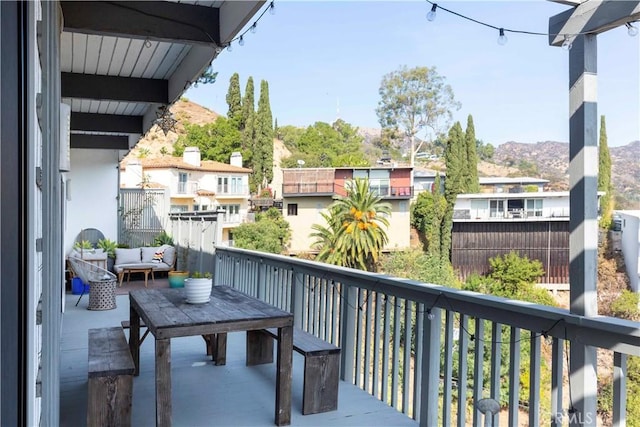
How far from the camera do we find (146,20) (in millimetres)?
2949

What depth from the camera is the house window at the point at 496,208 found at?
86.0ft

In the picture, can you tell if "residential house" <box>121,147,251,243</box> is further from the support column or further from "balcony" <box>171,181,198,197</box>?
the support column

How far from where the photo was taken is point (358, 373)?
353 centimetres

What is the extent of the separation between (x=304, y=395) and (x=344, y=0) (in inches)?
1435

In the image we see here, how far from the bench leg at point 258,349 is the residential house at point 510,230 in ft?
69.7

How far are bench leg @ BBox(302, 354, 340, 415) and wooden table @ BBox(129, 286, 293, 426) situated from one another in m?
0.17

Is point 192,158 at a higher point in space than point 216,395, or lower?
higher

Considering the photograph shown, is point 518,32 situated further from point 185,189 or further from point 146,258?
point 185,189

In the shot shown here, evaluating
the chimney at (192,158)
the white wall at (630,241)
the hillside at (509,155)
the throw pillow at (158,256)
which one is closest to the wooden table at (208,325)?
the throw pillow at (158,256)

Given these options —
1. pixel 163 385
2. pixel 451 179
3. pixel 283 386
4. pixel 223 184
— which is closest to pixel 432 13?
pixel 283 386

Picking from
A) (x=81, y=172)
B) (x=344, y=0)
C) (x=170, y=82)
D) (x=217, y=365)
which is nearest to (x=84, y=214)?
(x=81, y=172)

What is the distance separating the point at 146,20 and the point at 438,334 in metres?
2.43

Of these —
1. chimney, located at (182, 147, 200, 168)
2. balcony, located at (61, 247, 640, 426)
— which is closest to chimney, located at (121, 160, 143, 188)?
chimney, located at (182, 147, 200, 168)

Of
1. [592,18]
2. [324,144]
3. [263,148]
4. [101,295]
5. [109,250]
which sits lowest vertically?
[101,295]
